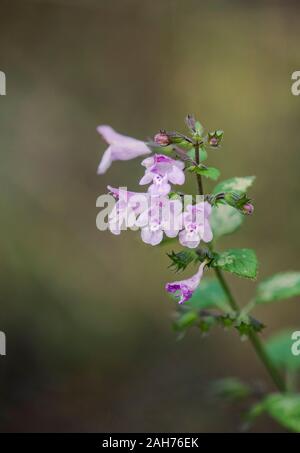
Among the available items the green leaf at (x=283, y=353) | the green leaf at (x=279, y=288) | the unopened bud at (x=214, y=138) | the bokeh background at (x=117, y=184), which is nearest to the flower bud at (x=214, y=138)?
the unopened bud at (x=214, y=138)

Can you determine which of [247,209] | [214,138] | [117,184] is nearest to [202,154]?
[214,138]

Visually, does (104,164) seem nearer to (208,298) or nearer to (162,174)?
(162,174)

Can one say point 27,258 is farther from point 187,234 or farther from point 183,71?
point 187,234

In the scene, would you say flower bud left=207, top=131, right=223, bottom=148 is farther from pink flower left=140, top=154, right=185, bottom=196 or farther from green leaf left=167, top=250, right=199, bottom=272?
green leaf left=167, top=250, right=199, bottom=272

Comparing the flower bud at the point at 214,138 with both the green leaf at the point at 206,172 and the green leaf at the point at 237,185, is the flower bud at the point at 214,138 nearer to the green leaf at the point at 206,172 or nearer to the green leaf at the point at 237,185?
the green leaf at the point at 206,172

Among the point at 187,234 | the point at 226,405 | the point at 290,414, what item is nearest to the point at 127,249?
the point at 226,405

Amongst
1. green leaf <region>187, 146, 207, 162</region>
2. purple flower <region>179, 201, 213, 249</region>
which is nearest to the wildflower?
green leaf <region>187, 146, 207, 162</region>
